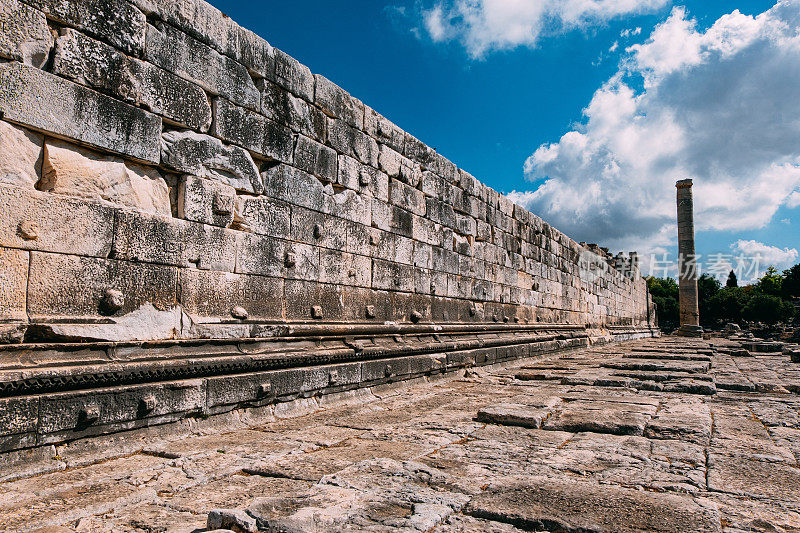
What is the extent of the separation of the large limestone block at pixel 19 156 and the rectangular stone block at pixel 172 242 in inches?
21.9

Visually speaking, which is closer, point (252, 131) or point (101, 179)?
point (101, 179)

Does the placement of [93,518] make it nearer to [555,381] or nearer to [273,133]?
[273,133]

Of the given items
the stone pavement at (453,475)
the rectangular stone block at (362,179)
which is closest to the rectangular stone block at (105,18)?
Answer: the rectangular stone block at (362,179)

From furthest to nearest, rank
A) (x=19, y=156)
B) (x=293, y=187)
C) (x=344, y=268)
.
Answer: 1. (x=344, y=268)
2. (x=293, y=187)
3. (x=19, y=156)

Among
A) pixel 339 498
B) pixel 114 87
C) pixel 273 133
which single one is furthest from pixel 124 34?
pixel 339 498

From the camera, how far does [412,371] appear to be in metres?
6.54

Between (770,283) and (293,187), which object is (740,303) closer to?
(770,283)

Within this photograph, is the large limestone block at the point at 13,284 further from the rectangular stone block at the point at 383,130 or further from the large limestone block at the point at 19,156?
the rectangular stone block at the point at 383,130

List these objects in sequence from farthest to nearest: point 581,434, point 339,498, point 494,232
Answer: point 494,232
point 581,434
point 339,498

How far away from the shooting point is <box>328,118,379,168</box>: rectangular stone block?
583 centimetres

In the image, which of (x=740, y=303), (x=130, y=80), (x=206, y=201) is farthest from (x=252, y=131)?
(x=740, y=303)

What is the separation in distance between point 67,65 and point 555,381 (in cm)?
634

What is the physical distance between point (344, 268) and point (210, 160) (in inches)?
77.3

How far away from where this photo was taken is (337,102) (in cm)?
593
